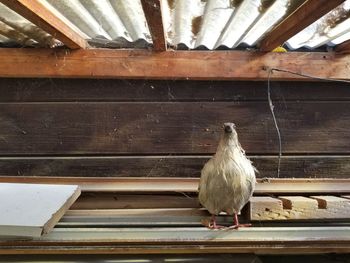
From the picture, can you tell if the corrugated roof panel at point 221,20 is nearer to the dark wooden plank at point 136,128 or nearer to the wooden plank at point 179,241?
the dark wooden plank at point 136,128

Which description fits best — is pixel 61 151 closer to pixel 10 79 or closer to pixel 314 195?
pixel 10 79

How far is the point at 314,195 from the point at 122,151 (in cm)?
100

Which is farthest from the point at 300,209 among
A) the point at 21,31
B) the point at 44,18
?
the point at 21,31

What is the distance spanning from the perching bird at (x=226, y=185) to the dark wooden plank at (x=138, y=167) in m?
0.54

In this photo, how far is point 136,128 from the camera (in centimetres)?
232

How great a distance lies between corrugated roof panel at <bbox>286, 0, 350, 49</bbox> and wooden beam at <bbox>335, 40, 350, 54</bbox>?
0.03 meters

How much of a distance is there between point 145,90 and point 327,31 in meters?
0.97

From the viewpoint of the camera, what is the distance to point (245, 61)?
2199mm

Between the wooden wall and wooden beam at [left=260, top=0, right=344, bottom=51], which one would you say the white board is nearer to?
the wooden wall

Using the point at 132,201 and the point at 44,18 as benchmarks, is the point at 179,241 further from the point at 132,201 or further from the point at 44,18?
the point at 44,18

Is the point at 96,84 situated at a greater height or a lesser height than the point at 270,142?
greater

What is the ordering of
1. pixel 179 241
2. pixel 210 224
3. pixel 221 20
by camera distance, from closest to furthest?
1. pixel 179 241
2. pixel 210 224
3. pixel 221 20

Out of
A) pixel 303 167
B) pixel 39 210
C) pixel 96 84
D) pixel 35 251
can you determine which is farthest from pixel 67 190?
pixel 303 167

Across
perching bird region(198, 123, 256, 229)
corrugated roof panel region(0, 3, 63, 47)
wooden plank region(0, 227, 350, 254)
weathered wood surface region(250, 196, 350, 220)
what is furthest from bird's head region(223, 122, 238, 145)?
corrugated roof panel region(0, 3, 63, 47)
